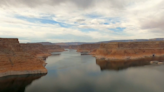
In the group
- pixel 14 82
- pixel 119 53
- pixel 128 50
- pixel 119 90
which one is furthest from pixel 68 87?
pixel 128 50

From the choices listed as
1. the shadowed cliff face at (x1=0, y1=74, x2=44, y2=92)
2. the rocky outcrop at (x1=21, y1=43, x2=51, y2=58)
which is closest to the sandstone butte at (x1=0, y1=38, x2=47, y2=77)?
the shadowed cliff face at (x1=0, y1=74, x2=44, y2=92)

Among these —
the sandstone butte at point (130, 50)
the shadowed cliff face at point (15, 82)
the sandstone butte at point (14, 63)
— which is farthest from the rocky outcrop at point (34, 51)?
the shadowed cliff face at point (15, 82)

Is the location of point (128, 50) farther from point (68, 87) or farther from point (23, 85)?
point (23, 85)

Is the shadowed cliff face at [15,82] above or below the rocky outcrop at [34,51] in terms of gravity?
below

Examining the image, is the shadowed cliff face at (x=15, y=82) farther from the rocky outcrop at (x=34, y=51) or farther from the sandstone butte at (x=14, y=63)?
the rocky outcrop at (x=34, y=51)

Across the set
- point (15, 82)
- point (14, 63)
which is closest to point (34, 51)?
point (14, 63)
